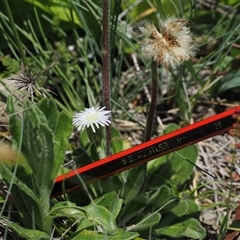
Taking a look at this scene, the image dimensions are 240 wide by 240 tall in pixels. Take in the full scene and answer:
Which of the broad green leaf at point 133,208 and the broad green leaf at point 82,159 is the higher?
the broad green leaf at point 82,159

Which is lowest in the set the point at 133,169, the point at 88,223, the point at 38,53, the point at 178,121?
the point at 88,223

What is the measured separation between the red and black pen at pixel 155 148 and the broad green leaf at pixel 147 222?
5.2 inches

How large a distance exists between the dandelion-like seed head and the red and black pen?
0.53ft

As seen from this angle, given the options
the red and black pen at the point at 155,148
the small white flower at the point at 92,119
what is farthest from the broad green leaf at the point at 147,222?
the small white flower at the point at 92,119

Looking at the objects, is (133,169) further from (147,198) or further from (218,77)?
(218,77)

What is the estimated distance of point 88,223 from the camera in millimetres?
1431

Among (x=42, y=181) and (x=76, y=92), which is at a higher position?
(x=76, y=92)

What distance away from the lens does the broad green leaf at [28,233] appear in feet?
4.33

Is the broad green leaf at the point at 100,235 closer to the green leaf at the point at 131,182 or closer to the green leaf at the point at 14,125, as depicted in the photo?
the green leaf at the point at 131,182

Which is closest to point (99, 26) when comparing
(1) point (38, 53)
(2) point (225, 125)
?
(1) point (38, 53)

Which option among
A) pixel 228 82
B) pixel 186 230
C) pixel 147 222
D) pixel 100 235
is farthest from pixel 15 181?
pixel 228 82

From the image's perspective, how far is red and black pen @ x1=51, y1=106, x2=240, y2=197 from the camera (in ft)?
4.63

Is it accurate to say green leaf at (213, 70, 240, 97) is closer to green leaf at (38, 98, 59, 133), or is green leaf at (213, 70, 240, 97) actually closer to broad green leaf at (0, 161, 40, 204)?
green leaf at (38, 98, 59, 133)

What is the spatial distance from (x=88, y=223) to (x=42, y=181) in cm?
17
